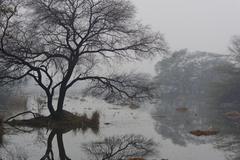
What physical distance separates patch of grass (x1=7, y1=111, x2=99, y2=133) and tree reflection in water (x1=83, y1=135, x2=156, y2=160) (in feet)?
11.8

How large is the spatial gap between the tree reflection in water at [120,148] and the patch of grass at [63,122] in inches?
141

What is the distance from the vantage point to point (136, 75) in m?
15.1

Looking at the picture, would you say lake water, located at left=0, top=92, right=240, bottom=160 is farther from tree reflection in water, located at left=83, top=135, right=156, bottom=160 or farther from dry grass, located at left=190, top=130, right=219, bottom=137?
dry grass, located at left=190, top=130, right=219, bottom=137

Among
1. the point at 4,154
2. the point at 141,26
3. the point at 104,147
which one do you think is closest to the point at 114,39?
the point at 141,26

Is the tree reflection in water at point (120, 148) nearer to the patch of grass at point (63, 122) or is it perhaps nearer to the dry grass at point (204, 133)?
the dry grass at point (204, 133)

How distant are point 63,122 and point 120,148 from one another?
640cm

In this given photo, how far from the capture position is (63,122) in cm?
1534

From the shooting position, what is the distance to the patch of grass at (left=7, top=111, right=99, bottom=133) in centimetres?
1471

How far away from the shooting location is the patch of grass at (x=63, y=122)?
14.7 metres

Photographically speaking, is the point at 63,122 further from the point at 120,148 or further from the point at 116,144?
the point at 120,148

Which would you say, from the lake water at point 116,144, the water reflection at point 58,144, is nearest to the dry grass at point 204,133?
the lake water at point 116,144

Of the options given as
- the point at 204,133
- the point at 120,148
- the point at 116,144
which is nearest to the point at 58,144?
the point at 116,144

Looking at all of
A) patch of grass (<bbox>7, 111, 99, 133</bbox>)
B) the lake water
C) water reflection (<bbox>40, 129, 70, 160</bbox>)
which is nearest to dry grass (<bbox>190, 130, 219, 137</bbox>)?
the lake water

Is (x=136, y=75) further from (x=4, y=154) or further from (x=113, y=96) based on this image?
(x=4, y=154)
